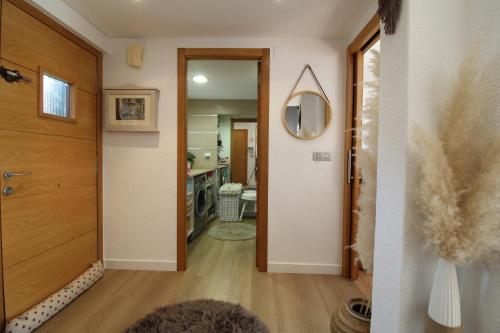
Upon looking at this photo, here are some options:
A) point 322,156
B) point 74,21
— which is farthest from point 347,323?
point 74,21

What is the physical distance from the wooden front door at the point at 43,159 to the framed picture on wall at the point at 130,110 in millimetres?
137

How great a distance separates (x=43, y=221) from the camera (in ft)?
5.49

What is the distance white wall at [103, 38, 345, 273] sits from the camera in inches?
89.4

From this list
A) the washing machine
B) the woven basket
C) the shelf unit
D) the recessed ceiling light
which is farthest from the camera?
the recessed ceiling light

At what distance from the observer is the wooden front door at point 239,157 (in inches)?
218

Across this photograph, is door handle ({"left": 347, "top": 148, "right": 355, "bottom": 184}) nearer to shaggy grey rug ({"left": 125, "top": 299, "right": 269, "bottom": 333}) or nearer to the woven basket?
the woven basket

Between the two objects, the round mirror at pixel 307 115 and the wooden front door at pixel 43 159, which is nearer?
the wooden front door at pixel 43 159

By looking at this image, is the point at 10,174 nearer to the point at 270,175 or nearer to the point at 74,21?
the point at 74,21

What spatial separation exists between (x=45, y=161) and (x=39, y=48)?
789 millimetres

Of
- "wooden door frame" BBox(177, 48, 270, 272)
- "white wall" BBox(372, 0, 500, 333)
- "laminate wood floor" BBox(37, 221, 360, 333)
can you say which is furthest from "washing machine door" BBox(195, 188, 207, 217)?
"white wall" BBox(372, 0, 500, 333)

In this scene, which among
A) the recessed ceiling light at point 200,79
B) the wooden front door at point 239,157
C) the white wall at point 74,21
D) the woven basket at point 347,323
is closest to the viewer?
the woven basket at point 347,323

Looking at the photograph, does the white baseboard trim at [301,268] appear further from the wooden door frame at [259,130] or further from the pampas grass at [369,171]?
the pampas grass at [369,171]

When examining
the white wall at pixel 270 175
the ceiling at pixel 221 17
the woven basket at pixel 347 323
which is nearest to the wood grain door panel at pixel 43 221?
the white wall at pixel 270 175

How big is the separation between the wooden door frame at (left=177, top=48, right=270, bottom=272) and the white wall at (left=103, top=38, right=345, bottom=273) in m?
0.05
